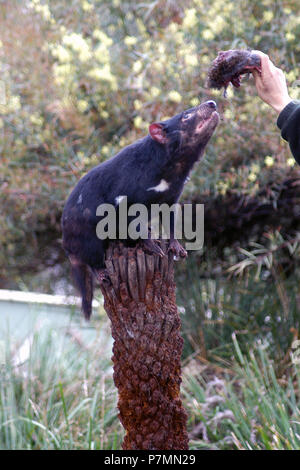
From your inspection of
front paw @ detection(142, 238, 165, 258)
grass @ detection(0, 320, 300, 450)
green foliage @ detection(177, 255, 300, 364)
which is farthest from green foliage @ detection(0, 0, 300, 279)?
front paw @ detection(142, 238, 165, 258)

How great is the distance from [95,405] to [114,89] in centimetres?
251

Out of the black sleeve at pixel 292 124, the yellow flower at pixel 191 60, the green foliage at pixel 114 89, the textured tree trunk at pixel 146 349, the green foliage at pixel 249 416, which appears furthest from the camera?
the green foliage at pixel 114 89

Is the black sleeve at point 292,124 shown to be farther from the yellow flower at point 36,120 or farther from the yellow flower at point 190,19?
the yellow flower at point 36,120

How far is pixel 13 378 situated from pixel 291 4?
3297mm

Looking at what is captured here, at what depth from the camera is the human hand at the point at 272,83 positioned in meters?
1.59

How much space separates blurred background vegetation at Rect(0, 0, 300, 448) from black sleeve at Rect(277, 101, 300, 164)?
1.99m

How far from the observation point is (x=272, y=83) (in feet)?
5.26

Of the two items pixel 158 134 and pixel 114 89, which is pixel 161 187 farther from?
pixel 114 89

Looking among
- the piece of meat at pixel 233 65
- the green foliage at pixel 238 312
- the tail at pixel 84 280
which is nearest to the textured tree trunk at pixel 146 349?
the tail at pixel 84 280

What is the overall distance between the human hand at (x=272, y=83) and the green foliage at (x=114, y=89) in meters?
1.99
